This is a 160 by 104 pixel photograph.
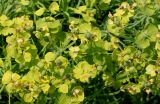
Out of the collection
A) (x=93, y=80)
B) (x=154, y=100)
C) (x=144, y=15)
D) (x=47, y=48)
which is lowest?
(x=154, y=100)

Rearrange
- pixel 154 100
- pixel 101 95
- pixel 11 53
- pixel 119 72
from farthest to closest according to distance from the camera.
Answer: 1. pixel 154 100
2. pixel 101 95
3. pixel 119 72
4. pixel 11 53

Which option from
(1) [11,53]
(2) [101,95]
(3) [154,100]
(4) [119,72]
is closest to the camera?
(1) [11,53]

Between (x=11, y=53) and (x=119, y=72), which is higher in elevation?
(x=11, y=53)

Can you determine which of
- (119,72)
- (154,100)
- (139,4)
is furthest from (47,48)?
(154,100)

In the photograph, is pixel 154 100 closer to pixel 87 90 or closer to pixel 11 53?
pixel 87 90

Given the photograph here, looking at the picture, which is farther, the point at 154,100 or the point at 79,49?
the point at 154,100

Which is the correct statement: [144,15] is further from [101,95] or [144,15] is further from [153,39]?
[101,95]

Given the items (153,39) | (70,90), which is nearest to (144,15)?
(153,39)
